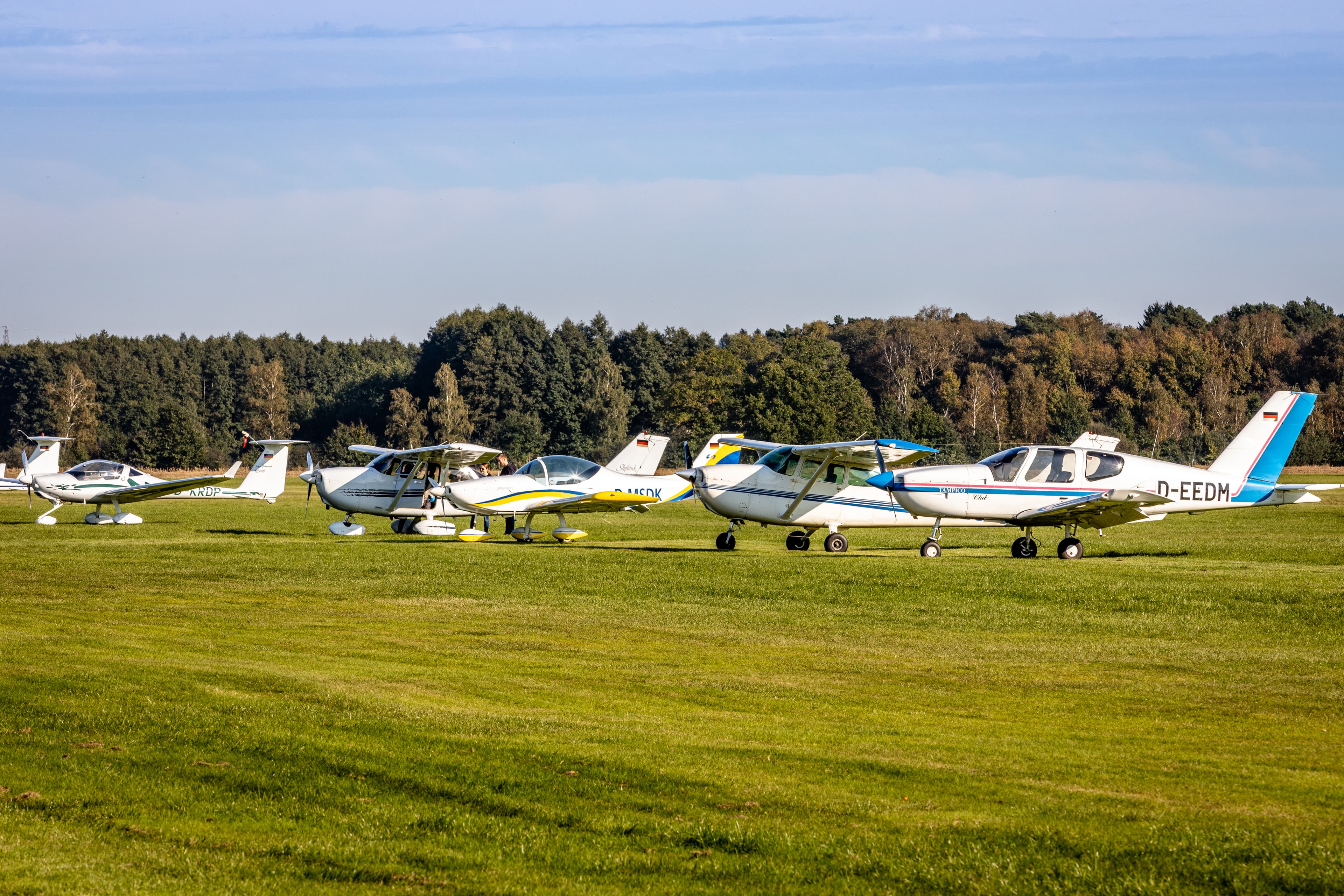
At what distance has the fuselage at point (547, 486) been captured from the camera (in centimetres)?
2725

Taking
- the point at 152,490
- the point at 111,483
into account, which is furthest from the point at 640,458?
the point at 111,483

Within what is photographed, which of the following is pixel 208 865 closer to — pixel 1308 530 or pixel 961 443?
pixel 1308 530

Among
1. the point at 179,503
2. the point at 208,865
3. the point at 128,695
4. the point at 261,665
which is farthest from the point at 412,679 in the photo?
the point at 179,503

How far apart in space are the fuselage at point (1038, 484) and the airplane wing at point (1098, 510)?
0.15 m

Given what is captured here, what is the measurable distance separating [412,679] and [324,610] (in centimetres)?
562

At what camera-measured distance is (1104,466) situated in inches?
858

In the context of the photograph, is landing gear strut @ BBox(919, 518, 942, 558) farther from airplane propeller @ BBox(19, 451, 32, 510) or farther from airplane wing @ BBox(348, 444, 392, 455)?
airplane propeller @ BBox(19, 451, 32, 510)

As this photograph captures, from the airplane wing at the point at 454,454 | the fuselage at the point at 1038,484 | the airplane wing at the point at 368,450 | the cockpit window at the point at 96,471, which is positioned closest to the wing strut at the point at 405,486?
the airplane wing at the point at 454,454

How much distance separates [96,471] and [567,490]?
1438cm

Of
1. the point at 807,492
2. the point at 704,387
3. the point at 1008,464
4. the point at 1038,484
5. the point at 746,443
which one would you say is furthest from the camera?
the point at 704,387

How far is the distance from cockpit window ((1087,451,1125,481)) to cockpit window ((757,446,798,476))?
18.2ft

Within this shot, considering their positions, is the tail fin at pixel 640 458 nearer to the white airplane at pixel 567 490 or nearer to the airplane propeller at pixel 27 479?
the white airplane at pixel 567 490

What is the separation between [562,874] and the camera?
5.85m

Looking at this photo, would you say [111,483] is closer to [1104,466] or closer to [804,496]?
[804,496]
